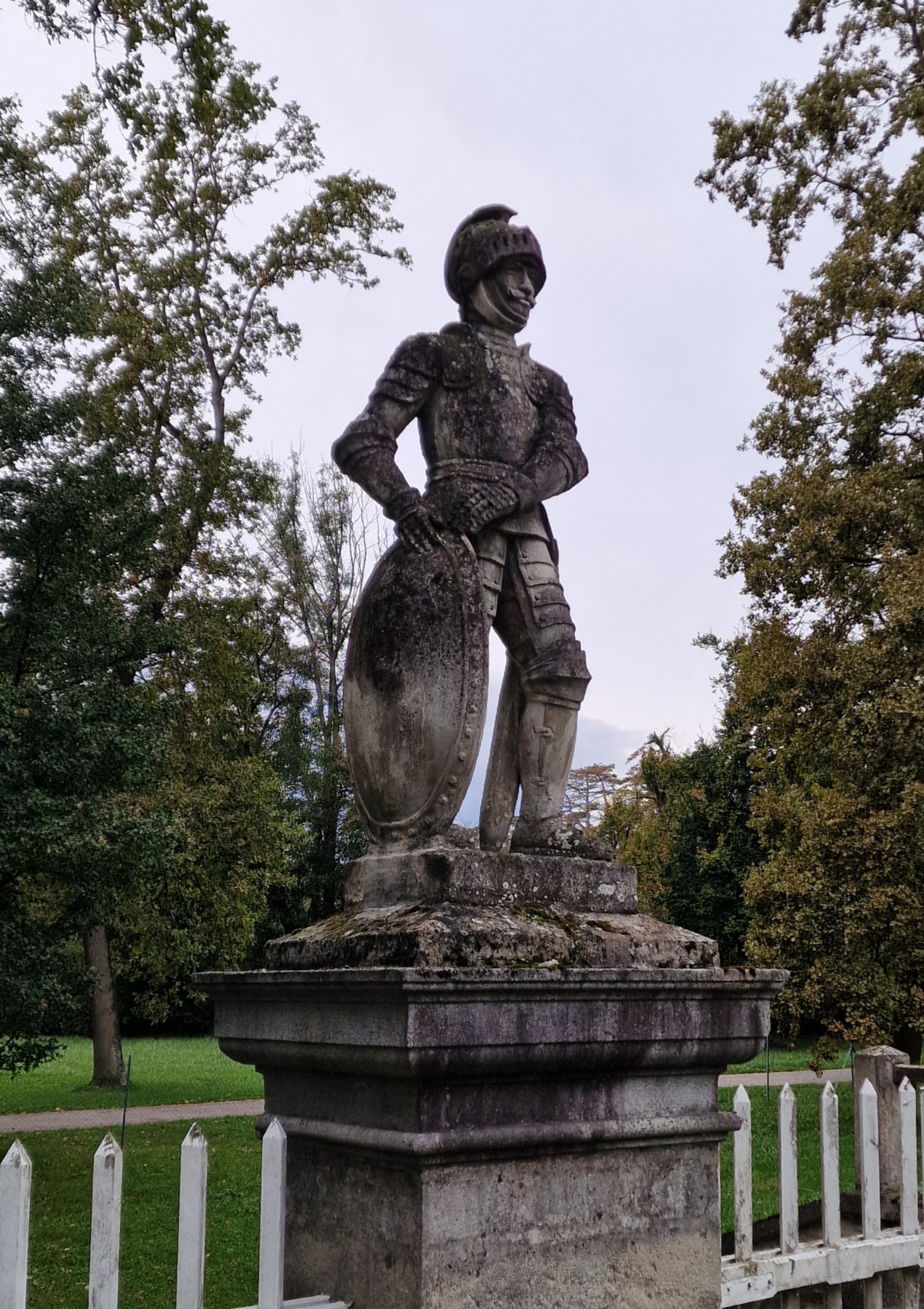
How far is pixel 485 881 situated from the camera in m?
3.10

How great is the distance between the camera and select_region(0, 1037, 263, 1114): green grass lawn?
59.4ft

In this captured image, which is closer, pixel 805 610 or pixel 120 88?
pixel 120 88

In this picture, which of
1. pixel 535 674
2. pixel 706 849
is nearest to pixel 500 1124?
pixel 535 674

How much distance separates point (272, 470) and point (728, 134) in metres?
13.4

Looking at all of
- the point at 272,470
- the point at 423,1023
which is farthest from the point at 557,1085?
the point at 272,470

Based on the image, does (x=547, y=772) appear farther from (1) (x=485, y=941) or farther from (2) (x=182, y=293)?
(2) (x=182, y=293)

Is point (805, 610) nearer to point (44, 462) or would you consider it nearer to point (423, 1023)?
point (44, 462)

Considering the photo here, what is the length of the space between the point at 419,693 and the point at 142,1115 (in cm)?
1498

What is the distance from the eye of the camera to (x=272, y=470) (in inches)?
1046

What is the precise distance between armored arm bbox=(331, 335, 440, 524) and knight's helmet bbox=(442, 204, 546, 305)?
28 centimetres

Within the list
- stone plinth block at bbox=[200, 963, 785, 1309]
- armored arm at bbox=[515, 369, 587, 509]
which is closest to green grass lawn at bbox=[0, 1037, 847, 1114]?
stone plinth block at bbox=[200, 963, 785, 1309]

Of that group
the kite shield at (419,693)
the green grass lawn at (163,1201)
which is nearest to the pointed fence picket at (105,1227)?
the kite shield at (419,693)

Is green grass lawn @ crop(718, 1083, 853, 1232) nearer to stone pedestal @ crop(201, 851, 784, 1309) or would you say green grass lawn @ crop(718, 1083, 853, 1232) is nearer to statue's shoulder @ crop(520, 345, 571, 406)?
stone pedestal @ crop(201, 851, 784, 1309)

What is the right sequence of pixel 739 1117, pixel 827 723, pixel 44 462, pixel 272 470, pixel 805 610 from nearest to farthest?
1. pixel 739 1117
2. pixel 44 462
3. pixel 827 723
4. pixel 805 610
5. pixel 272 470
